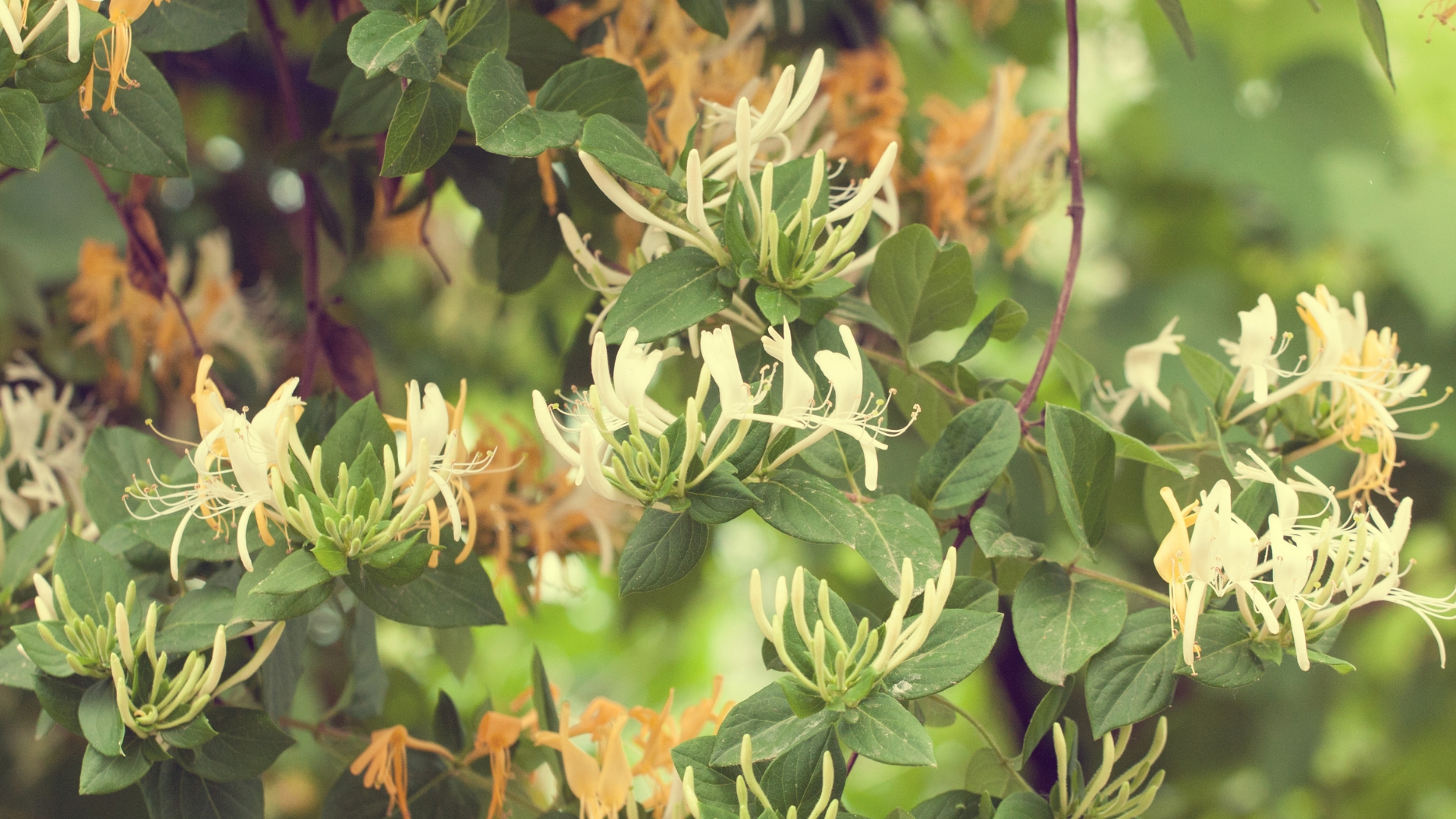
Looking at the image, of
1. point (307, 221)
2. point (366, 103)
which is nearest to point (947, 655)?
point (366, 103)

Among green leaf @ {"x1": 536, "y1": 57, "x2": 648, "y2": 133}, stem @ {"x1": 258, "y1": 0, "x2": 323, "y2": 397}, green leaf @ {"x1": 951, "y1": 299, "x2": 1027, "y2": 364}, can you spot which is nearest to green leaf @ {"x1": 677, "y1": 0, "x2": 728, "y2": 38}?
green leaf @ {"x1": 536, "y1": 57, "x2": 648, "y2": 133}

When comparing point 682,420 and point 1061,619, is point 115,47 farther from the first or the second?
point 1061,619

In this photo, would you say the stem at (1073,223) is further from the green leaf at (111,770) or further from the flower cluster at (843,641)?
the green leaf at (111,770)

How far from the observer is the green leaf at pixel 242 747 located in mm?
378

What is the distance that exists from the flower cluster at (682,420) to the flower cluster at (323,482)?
0.05 metres

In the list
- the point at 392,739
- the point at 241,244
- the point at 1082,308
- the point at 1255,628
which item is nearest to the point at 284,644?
the point at 392,739

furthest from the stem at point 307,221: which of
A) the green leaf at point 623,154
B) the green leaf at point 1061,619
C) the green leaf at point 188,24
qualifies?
the green leaf at point 1061,619

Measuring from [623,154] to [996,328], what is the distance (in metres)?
0.15

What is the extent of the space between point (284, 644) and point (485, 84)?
0.22m

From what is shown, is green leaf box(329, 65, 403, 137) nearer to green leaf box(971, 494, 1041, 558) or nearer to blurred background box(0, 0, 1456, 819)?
blurred background box(0, 0, 1456, 819)

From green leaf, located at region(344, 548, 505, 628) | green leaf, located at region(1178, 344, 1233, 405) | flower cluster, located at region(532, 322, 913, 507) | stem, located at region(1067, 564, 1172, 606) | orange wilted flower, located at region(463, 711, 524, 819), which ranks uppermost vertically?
flower cluster, located at region(532, 322, 913, 507)

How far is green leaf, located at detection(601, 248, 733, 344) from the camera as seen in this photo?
1.10 feet

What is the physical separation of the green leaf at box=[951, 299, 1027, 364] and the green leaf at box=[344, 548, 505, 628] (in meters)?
0.18

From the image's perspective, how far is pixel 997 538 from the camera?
36cm
